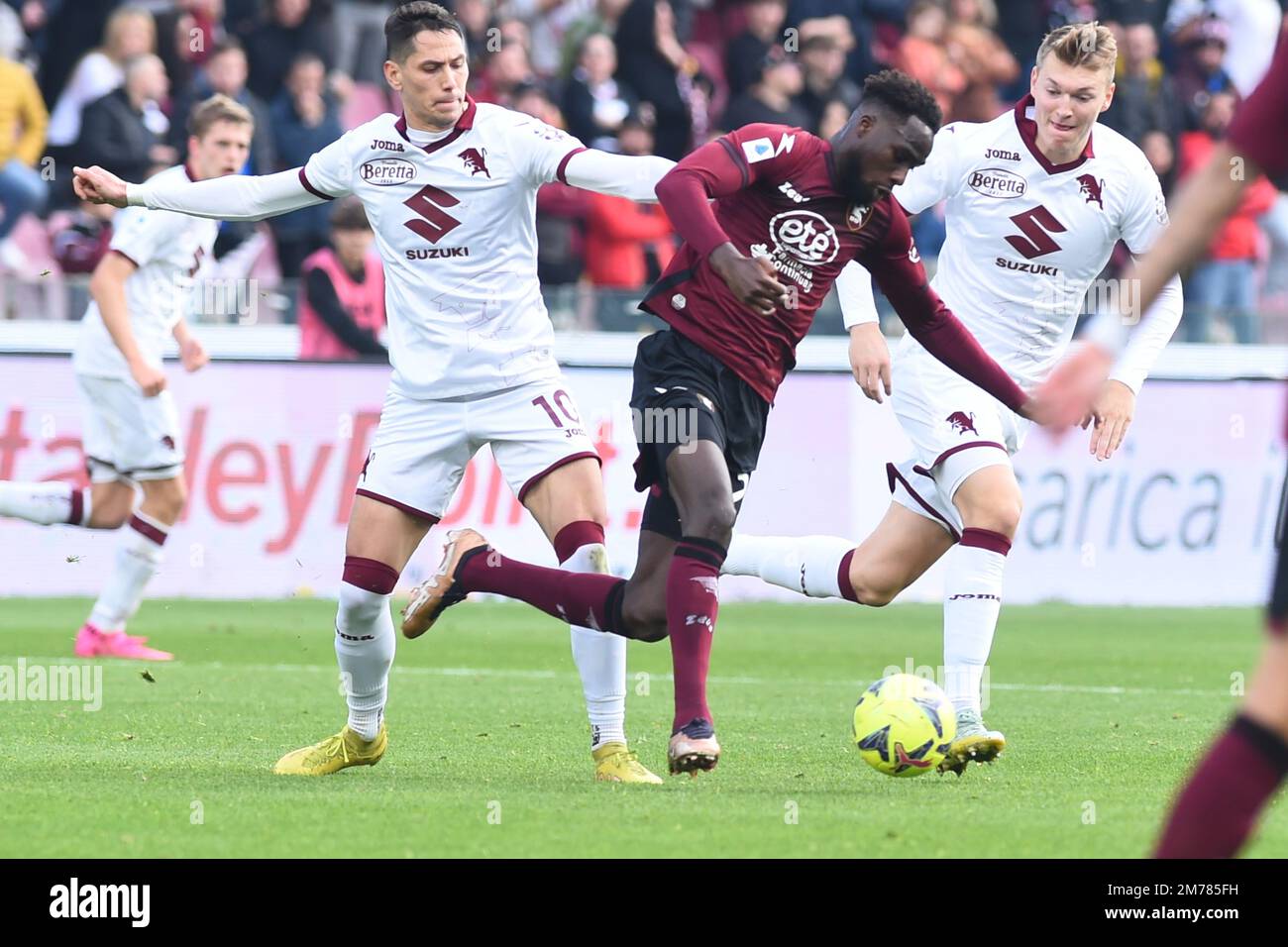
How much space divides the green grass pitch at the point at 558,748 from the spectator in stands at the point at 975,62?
6.11 meters

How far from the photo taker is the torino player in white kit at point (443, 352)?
6.86m

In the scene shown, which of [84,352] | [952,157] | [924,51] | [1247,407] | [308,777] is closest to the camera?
[308,777]

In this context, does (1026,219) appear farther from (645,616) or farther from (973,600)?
(645,616)

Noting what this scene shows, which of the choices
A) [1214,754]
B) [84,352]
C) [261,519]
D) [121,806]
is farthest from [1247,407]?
[1214,754]

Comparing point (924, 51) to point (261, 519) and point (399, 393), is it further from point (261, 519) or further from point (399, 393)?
point (399, 393)

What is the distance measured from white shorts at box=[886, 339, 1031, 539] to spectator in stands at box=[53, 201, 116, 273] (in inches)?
265

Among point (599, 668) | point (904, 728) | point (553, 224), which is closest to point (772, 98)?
point (553, 224)

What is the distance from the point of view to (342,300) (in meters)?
14.2

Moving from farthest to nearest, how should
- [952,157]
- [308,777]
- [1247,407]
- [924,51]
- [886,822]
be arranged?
[924,51] < [1247,407] < [952,157] < [308,777] < [886,822]

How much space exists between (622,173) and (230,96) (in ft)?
30.6

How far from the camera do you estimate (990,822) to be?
19.0ft

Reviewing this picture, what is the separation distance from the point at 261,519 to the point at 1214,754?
10570 millimetres

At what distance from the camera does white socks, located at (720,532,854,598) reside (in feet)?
28.6

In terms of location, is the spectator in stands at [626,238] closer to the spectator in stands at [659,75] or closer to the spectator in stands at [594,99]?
the spectator in stands at [594,99]
